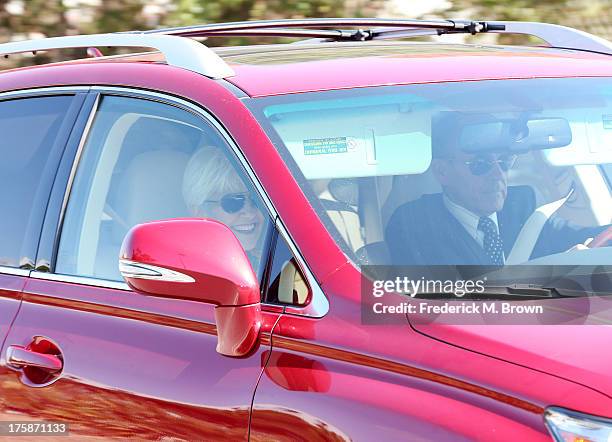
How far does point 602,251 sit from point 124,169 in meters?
1.26

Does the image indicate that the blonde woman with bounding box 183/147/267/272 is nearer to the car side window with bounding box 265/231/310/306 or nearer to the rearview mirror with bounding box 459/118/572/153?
the car side window with bounding box 265/231/310/306

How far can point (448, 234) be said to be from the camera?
9.11 ft

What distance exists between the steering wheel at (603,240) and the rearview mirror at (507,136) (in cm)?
27

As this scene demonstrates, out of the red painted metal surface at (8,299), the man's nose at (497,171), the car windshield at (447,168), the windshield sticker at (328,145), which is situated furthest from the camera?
the red painted metal surface at (8,299)

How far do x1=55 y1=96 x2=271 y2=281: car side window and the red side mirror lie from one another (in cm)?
40

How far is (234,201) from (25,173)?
82cm

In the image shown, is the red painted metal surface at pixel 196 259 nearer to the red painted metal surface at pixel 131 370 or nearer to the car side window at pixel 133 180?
the red painted metal surface at pixel 131 370

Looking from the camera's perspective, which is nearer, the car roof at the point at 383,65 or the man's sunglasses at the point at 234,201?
the man's sunglasses at the point at 234,201

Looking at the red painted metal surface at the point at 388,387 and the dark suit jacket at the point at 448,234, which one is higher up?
the dark suit jacket at the point at 448,234

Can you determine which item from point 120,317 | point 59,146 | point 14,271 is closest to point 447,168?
point 120,317

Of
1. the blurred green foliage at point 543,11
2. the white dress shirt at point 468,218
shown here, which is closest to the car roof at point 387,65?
the white dress shirt at point 468,218

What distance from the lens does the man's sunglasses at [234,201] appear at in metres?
2.90

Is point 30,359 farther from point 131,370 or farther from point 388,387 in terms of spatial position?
point 388,387

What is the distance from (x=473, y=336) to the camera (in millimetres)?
2406
